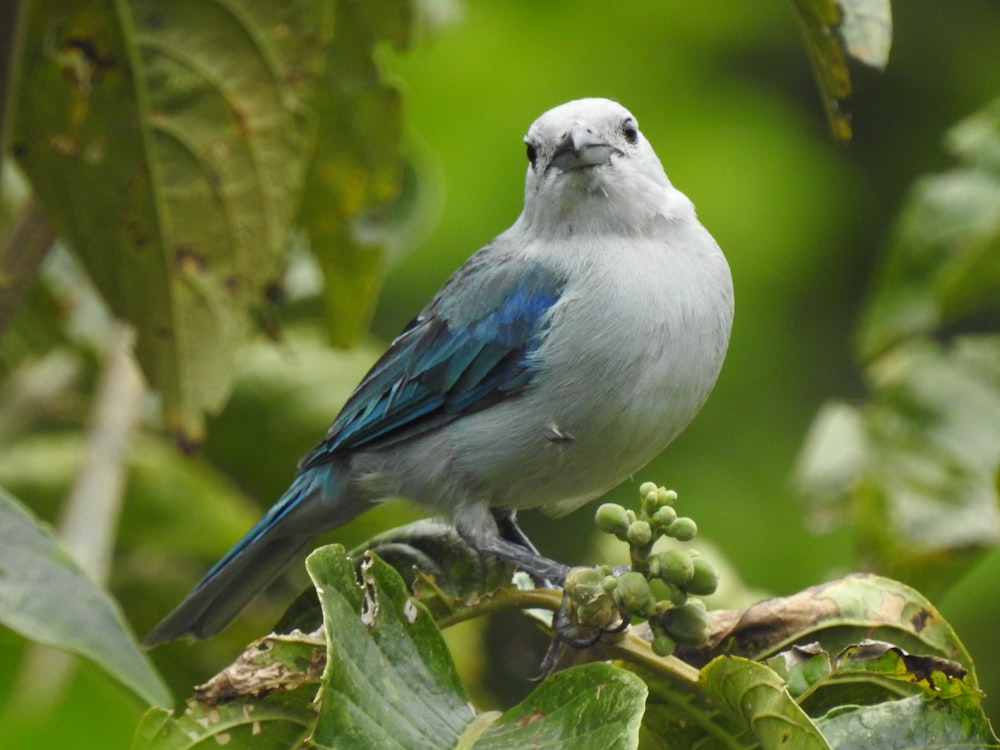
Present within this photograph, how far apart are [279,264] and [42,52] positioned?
0.66 meters

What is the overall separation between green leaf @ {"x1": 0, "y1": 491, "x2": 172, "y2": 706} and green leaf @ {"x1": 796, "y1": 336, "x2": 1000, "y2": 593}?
2.03 metres

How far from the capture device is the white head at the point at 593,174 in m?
3.12

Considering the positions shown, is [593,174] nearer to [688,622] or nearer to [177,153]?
[177,153]

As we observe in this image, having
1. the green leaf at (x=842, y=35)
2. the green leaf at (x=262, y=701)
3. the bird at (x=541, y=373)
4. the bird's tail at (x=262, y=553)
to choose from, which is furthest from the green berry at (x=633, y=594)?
the bird's tail at (x=262, y=553)

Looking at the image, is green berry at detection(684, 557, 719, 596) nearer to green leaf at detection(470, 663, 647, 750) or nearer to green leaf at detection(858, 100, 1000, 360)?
green leaf at detection(470, 663, 647, 750)

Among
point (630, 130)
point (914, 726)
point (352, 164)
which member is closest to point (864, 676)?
point (914, 726)

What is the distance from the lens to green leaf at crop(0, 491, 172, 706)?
93.0 inches

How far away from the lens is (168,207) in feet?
9.58

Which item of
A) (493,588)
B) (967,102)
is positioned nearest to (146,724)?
(493,588)

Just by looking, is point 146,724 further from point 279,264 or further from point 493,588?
point 279,264

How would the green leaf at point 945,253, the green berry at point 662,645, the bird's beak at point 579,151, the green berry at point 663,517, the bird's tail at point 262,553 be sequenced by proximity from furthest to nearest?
the green leaf at point 945,253
the bird's tail at point 262,553
the bird's beak at point 579,151
the green berry at point 662,645
the green berry at point 663,517

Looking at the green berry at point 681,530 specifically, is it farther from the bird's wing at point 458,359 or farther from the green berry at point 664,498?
the bird's wing at point 458,359

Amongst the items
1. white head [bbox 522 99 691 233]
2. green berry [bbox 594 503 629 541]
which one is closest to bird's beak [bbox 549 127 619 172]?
white head [bbox 522 99 691 233]

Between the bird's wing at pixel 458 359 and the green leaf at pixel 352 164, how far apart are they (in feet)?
0.60
